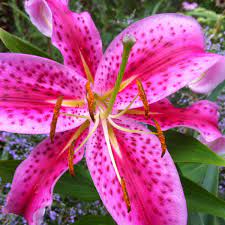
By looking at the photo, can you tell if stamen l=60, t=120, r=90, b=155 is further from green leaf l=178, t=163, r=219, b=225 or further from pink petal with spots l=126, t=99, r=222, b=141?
green leaf l=178, t=163, r=219, b=225

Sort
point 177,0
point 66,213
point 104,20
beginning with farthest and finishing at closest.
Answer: point 177,0
point 104,20
point 66,213

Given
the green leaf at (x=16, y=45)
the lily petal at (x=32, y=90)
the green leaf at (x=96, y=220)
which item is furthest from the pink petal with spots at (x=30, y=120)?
the green leaf at (x=96, y=220)

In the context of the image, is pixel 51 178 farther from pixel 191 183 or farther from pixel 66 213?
pixel 66 213

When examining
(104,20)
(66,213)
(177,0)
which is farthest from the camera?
(177,0)

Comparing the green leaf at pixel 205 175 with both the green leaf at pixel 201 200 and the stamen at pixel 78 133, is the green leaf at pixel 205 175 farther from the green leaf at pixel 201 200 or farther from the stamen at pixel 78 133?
the stamen at pixel 78 133

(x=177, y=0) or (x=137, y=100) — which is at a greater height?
(x=177, y=0)

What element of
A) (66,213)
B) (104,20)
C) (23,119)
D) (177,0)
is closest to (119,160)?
(23,119)

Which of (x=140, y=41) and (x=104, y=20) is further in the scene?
(x=104, y=20)

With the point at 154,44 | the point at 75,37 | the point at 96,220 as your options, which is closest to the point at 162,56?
the point at 154,44
